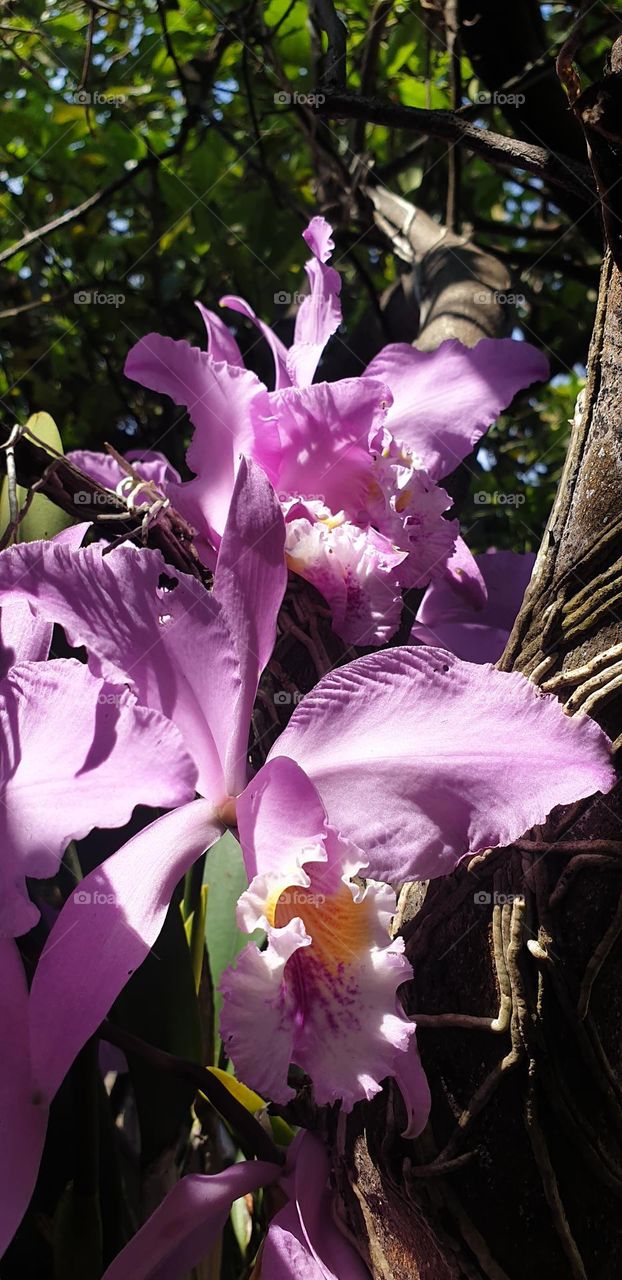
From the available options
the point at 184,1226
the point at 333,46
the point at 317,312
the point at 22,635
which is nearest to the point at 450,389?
the point at 317,312

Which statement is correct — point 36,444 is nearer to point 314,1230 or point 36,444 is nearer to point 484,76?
point 314,1230

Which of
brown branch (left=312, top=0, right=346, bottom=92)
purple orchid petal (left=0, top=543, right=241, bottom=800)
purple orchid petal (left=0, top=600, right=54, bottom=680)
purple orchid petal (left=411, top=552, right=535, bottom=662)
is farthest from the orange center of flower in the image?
brown branch (left=312, top=0, right=346, bottom=92)

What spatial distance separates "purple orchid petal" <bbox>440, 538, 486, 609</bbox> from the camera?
2.60 ft

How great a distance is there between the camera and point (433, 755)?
518 millimetres

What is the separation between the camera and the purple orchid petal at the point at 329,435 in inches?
25.8

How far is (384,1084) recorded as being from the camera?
1.78 feet

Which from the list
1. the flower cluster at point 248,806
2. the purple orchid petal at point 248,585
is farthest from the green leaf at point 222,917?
the purple orchid petal at point 248,585

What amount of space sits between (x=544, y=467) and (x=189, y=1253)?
1461 millimetres

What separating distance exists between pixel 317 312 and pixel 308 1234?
603 millimetres

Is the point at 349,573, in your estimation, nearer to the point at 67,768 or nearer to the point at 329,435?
the point at 329,435

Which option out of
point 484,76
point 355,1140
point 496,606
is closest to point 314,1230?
point 355,1140

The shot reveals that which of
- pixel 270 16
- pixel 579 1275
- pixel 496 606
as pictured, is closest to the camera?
pixel 579 1275

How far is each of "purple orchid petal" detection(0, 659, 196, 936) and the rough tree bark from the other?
0.59ft

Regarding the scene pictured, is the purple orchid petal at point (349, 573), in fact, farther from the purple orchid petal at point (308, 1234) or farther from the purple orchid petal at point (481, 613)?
the purple orchid petal at point (308, 1234)
